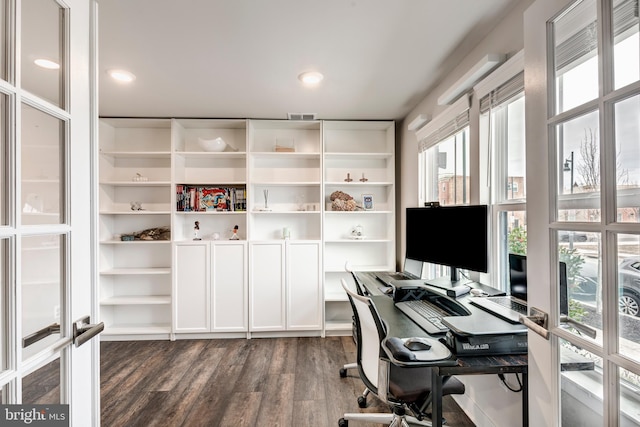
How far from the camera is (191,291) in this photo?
11.4ft

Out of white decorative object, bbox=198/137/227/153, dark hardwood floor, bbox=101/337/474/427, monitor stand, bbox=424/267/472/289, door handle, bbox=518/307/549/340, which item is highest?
white decorative object, bbox=198/137/227/153

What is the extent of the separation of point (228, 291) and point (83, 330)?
2.65 m

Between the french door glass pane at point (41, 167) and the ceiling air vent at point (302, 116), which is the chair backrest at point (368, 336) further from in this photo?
the ceiling air vent at point (302, 116)

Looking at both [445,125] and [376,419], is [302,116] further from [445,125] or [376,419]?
[376,419]

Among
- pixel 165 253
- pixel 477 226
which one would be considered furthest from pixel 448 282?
pixel 165 253

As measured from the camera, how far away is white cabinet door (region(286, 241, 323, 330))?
3525mm

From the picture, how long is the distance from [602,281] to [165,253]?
155 inches

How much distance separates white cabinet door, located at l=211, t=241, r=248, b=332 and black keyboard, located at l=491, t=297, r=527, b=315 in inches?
101

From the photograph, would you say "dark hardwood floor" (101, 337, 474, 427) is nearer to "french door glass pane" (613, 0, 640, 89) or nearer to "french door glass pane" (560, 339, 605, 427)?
"french door glass pane" (560, 339, 605, 427)

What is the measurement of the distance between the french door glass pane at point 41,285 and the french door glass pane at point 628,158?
1.45m

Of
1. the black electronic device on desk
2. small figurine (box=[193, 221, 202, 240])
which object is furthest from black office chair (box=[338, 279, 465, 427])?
small figurine (box=[193, 221, 202, 240])

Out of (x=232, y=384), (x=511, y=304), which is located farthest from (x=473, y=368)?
(x=232, y=384)

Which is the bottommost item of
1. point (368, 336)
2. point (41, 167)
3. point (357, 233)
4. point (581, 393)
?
point (368, 336)

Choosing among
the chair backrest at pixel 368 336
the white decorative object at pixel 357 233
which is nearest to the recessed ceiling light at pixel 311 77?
the chair backrest at pixel 368 336
